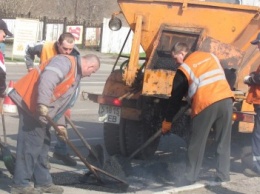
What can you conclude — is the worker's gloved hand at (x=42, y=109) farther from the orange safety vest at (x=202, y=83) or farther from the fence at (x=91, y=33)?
the fence at (x=91, y=33)

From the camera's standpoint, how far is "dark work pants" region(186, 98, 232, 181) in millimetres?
7957

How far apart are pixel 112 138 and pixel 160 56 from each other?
1.32 m

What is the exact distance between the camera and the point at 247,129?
365 inches

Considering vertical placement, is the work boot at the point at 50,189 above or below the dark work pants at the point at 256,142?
below

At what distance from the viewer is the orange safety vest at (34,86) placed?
7.19m

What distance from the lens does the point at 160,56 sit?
9.73 metres

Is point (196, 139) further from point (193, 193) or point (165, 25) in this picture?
point (165, 25)

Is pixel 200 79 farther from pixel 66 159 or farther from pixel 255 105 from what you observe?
pixel 66 159

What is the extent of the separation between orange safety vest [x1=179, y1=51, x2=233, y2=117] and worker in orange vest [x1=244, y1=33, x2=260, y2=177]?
1145 mm

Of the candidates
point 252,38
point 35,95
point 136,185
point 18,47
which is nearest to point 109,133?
point 136,185

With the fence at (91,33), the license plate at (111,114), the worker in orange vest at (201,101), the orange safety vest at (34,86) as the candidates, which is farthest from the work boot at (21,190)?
the fence at (91,33)

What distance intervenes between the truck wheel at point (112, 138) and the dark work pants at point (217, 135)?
2021 millimetres

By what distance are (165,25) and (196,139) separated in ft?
7.89

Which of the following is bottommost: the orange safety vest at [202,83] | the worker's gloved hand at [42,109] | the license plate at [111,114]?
the license plate at [111,114]
